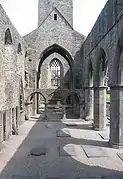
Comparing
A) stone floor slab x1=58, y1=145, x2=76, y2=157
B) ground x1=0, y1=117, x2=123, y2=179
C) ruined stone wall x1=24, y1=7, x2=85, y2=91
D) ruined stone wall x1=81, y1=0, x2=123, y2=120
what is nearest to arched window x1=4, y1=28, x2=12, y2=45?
ruined stone wall x1=81, y1=0, x2=123, y2=120

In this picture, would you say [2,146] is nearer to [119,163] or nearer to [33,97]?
[119,163]

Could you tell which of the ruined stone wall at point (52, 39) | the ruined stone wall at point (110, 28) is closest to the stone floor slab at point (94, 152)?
the ruined stone wall at point (110, 28)

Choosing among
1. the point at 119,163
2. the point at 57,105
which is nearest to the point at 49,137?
the point at 119,163

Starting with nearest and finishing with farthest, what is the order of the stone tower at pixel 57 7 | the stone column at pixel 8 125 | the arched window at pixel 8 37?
the stone column at pixel 8 125, the arched window at pixel 8 37, the stone tower at pixel 57 7

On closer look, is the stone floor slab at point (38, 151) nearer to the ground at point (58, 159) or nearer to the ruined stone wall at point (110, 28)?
the ground at point (58, 159)

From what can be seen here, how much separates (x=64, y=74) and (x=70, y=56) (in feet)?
35.9

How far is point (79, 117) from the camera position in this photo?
75.1ft

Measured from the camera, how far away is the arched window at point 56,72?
35.7 m

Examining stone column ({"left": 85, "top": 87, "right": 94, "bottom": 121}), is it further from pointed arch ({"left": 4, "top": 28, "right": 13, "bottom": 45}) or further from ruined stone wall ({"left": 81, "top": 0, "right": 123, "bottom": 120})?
pointed arch ({"left": 4, "top": 28, "right": 13, "bottom": 45})

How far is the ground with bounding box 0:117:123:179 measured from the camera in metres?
7.89

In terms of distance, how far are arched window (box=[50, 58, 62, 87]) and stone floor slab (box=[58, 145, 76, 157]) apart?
81.0 ft

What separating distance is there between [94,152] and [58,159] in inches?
66.8

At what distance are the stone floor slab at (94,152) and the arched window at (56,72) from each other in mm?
24758

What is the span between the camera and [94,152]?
34.2 feet
